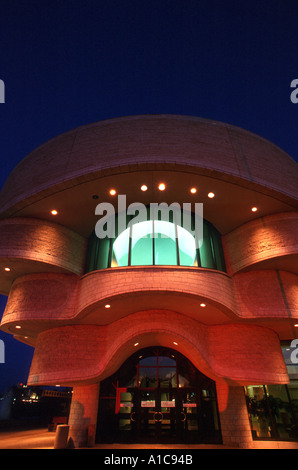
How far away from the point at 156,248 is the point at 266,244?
4.82 meters

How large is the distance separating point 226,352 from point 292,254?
507cm

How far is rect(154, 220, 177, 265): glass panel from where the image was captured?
37.5ft

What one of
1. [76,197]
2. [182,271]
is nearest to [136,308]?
[182,271]

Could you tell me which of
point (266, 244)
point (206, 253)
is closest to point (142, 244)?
point (206, 253)

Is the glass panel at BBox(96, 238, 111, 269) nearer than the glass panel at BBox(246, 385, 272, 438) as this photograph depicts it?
Yes

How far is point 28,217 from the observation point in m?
12.7

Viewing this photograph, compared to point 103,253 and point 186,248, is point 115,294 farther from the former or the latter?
point 186,248

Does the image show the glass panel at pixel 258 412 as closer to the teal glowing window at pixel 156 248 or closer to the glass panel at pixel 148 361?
the glass panel at pixel 148 361

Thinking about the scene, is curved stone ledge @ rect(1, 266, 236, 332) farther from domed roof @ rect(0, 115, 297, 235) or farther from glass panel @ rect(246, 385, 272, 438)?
glass panel @ rect(246, 385, 272, 438)

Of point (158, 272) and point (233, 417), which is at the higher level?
point (158, 272)

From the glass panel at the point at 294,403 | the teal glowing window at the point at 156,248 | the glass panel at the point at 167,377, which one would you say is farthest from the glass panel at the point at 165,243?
the glass panel at the point at 294,403

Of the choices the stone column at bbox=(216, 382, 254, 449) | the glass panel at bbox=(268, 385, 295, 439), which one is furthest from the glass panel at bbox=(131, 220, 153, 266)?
the glass panel at bbox=(268, 385, 295, 439)

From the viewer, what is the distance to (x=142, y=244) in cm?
1181

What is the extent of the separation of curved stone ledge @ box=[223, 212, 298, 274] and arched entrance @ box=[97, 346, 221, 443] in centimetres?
597
